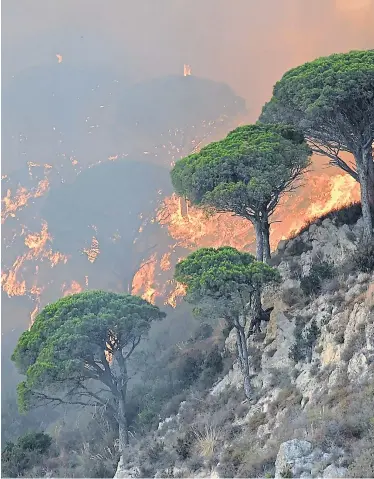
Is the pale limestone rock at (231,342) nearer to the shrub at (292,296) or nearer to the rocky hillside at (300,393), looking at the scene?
the rocky hillside at (300,393)

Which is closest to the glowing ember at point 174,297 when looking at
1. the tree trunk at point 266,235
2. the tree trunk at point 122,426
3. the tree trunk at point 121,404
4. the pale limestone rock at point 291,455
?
the tree trunk at point 121,404

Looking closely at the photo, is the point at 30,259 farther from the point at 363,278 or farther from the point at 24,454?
the point at 363,278

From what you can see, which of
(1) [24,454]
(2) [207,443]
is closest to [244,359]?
(2) [207,443]

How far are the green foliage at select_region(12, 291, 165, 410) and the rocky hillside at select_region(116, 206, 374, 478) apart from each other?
3803 millimetres

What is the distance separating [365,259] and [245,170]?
558 centimetres

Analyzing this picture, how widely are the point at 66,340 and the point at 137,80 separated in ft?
190

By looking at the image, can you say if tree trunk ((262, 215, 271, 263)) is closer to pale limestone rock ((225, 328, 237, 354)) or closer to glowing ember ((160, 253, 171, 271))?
pale limestone rock ((225, 328, 237, 354))

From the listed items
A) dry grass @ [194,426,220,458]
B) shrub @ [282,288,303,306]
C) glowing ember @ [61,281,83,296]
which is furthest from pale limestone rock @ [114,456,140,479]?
glowing ember @ [61,281,83,296]

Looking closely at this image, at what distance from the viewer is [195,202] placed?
20141 millimetres

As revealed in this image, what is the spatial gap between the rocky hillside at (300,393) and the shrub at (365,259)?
4 centimetres

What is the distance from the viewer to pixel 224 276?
15859 millimetres

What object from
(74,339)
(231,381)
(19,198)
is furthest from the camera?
(19,198)

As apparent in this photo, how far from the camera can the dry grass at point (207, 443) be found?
12.1 metres

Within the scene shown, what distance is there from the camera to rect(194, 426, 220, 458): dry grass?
12.1 metres
